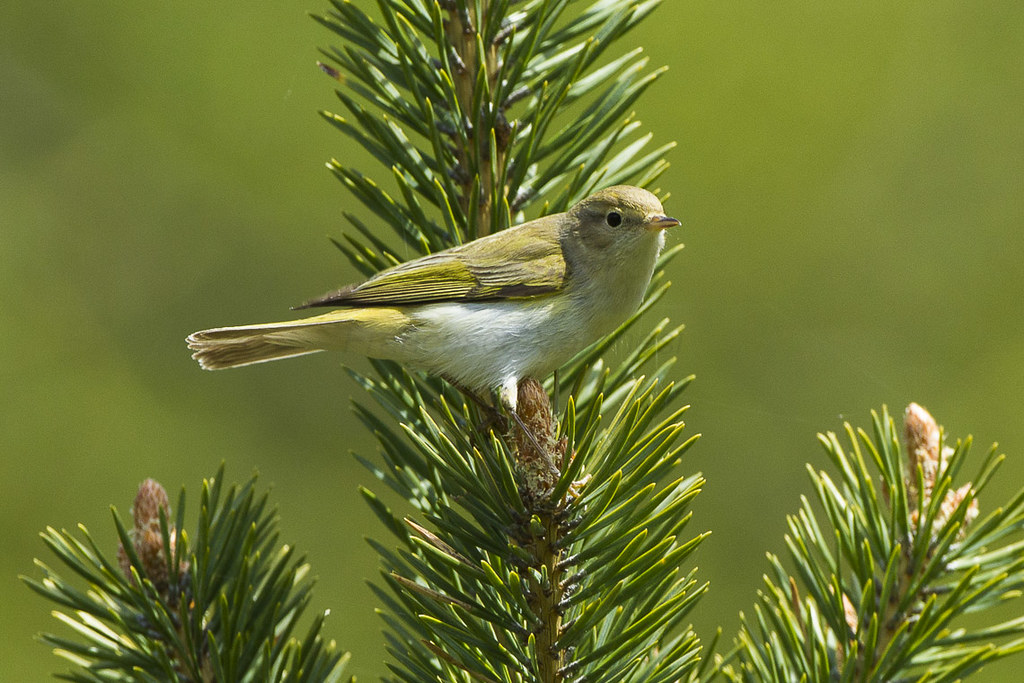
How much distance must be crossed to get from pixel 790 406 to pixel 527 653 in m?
3.43

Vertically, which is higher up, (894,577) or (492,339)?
(492,339)

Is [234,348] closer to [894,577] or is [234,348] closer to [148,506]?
[148,506]

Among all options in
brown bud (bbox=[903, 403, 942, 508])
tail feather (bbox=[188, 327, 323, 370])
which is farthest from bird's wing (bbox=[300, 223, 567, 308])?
brown bud (bbox=[903, 403, 942, 508])

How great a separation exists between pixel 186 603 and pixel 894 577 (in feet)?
3.28

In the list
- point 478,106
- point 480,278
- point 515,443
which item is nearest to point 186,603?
point 515,443

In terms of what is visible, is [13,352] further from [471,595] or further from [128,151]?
[471,595]

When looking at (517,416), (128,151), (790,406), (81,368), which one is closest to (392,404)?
(517,416)

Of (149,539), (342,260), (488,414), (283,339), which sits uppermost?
(342,260)

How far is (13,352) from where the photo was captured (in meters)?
5.11

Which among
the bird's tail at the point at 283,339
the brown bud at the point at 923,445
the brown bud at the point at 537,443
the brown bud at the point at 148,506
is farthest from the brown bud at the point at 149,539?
the brown bud at the point at 923,445

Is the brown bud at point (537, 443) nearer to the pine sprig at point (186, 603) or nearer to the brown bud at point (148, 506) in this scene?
the pine sprig at point (186, 603)

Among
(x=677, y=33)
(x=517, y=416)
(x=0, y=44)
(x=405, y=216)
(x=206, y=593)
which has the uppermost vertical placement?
(x=0, y=44)

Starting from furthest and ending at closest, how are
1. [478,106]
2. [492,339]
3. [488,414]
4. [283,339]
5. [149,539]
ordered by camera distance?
1. [283,339]
2. [492,339]
3. [488,414]
4. [478,106]
5. [149,539]

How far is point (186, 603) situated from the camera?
4.95ft
